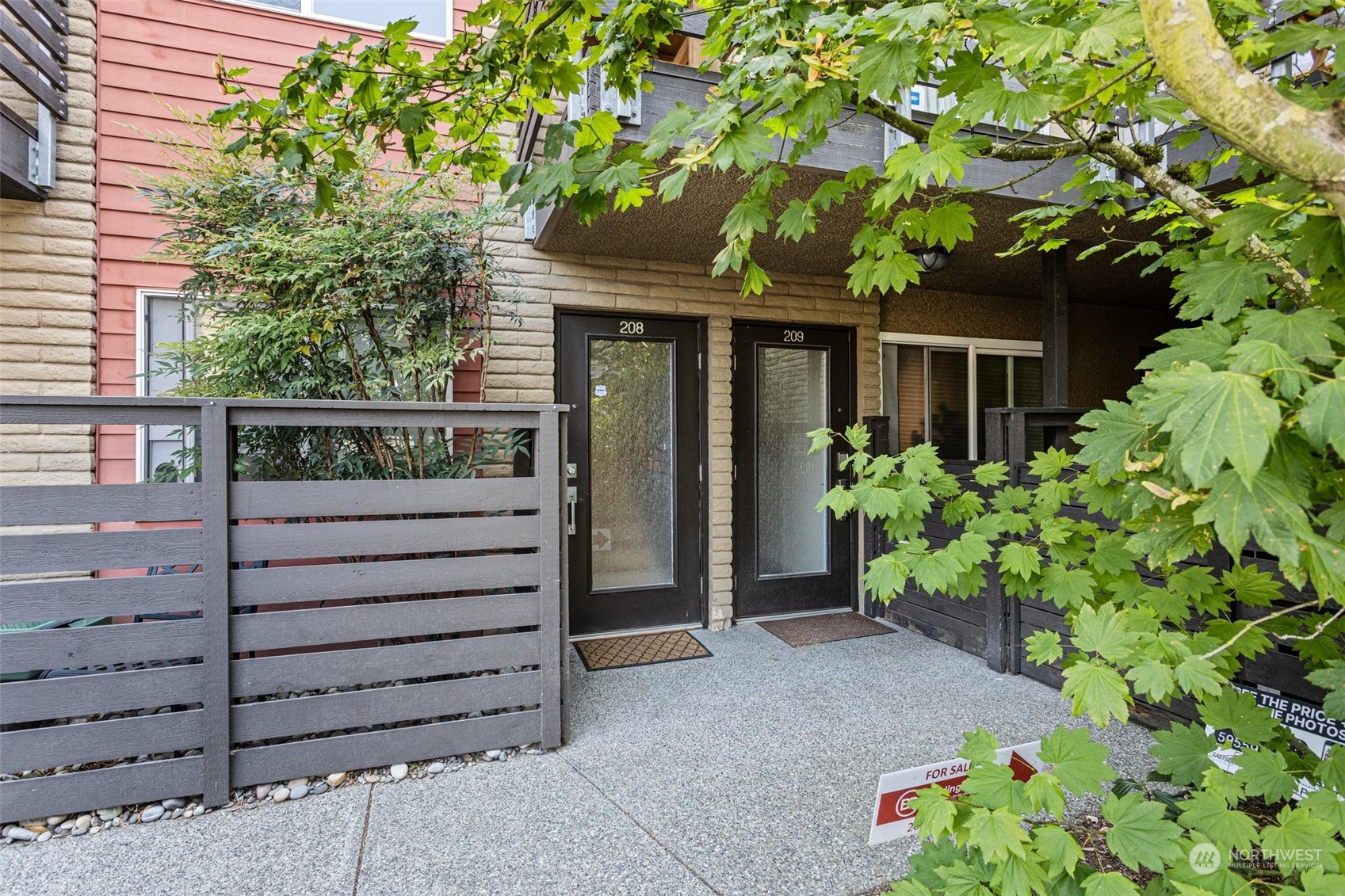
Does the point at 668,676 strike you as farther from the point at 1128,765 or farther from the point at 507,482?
the point at 1128,765

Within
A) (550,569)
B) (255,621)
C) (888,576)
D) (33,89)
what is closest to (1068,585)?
(888,576)

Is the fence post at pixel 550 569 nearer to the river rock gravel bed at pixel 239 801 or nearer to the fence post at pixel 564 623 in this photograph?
the fence post at pixel 564 623

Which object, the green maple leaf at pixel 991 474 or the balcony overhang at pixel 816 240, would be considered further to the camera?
the balcony overhang at pixel 816 240

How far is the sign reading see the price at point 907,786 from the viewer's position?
155 centimetres

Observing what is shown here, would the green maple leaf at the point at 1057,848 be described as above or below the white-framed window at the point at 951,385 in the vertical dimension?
below

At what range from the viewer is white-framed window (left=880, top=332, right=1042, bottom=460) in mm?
4676

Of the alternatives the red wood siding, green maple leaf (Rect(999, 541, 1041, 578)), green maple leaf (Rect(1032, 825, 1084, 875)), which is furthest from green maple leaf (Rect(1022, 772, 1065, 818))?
the red wood siding

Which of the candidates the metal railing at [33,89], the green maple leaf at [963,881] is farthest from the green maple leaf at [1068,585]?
the metal railing at [33,89]

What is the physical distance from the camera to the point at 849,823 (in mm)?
2027

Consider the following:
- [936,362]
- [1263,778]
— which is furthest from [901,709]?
[936,362]

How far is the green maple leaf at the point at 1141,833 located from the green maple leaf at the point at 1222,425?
2.67 feet

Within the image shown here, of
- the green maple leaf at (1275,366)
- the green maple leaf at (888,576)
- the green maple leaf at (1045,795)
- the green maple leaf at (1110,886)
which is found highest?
the green maple leaf at (1275,366)

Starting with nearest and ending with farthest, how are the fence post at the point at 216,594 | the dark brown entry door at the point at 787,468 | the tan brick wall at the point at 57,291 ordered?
the fence post at the point at 216,594 < the tan brick wall at the point at 57,291 < the dark brown entry door at the point at 787,468

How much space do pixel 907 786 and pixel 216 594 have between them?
7.52 feet
